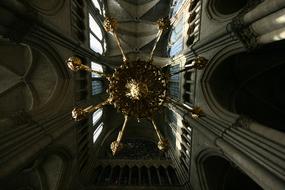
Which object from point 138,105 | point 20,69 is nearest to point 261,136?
point 138,105

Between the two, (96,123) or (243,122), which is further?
(96,123)

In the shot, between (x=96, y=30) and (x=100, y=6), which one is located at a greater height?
(x=100, y=6)

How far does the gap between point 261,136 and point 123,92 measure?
14.5 ft

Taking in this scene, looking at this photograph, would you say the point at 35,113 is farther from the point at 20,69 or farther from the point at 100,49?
the point at 100,49

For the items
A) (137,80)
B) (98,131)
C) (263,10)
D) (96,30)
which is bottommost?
(98,131)

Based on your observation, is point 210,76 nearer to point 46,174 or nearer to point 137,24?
point 46,174

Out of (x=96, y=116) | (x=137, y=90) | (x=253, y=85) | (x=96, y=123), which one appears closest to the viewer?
(x=137, y=90)

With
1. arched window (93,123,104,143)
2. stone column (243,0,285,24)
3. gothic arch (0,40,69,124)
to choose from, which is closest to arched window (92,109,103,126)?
arched window (93,123,104,143)

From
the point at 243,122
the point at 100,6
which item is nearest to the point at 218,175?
the point at 243,122

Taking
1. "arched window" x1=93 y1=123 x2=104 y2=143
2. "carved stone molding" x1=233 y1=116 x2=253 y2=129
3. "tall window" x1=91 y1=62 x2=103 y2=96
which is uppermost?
"tall window" x1=91 y1=62 x2=103 y2=96

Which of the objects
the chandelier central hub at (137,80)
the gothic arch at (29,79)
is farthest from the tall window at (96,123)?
the chandelier central hub at (137,80)

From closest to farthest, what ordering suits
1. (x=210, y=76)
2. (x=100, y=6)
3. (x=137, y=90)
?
(x=137, y=90), (x=210, y=76), (x=100, y=6)

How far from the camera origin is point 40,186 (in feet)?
32.4

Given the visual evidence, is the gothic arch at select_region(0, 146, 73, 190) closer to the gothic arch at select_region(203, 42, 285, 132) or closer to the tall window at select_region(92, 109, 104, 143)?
the tall window at select_region(92, 109, 104, 143)
